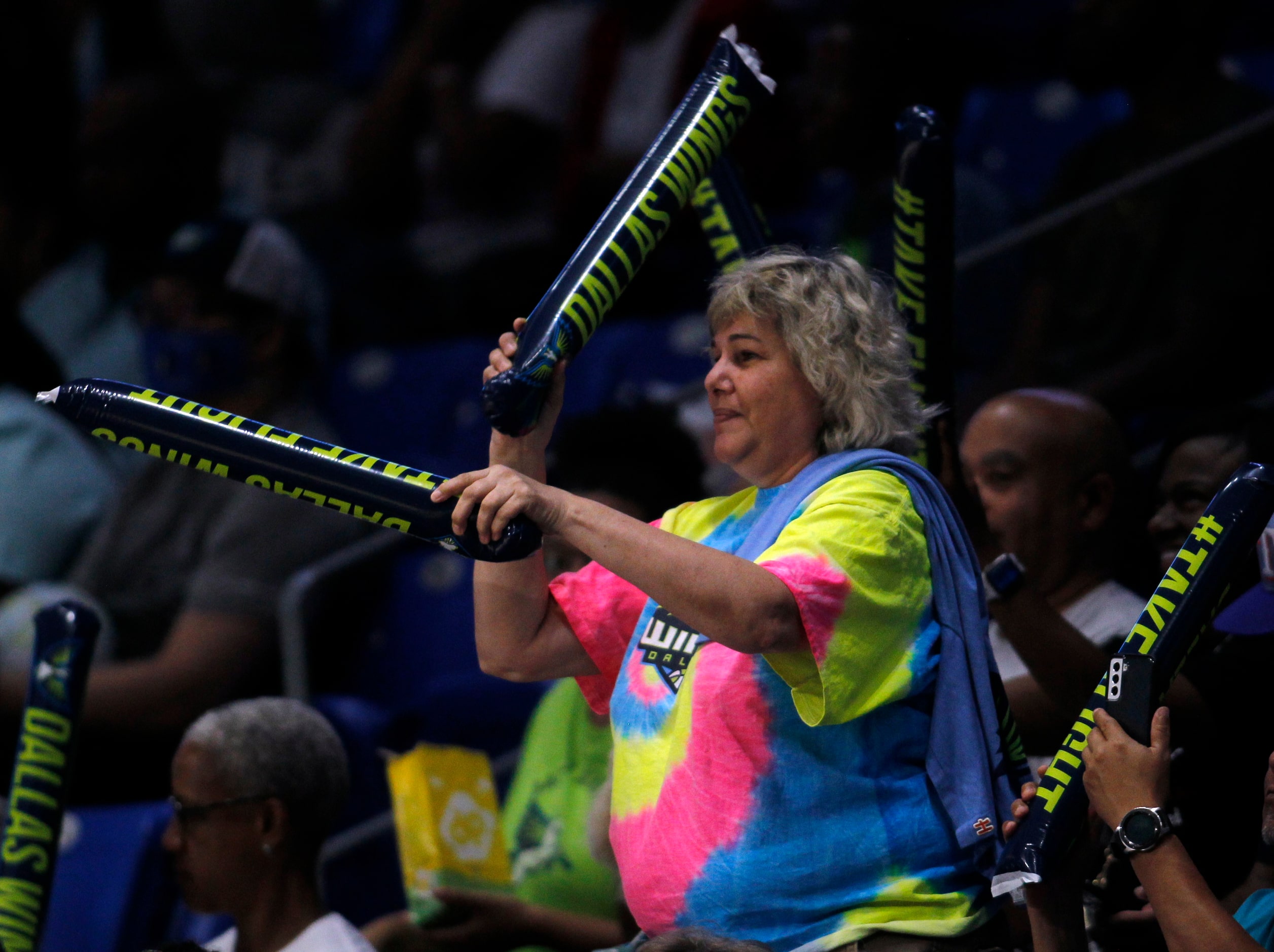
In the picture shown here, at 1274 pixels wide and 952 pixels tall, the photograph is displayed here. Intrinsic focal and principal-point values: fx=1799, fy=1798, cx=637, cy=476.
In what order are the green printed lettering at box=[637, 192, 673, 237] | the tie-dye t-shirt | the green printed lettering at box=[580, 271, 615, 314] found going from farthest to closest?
the green printed lettering at box=[637, 192, 673, 237]
the green printed lettering at box=[580, 271, 615, 314]
the tie-dye t-shirt

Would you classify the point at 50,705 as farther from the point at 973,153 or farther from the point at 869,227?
the point at 973,153

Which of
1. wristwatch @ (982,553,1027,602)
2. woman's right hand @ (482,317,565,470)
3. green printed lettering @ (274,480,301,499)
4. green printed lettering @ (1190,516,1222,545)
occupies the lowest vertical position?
green printed lettering @ (1190,516,1222,545)

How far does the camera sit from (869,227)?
3.90 metres

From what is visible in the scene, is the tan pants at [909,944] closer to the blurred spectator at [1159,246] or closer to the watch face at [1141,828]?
the watch face at [1141,828]

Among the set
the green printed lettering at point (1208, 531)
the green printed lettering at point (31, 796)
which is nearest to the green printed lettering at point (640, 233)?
the green printed lettering at point (1208, 531)

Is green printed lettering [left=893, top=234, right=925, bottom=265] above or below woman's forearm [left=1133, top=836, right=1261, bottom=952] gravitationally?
above

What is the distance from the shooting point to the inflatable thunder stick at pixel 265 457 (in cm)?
197

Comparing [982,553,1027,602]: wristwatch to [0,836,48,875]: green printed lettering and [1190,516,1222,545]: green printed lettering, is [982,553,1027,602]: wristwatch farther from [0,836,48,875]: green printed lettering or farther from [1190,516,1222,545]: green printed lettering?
[0,836,48,875]: green printed lettering

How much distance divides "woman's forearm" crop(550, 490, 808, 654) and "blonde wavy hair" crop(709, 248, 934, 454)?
29 centimetres

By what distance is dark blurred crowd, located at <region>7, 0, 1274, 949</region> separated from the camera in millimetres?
2791

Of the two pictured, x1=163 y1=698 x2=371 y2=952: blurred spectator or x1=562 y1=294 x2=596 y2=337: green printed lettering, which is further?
x1=163 y1=698 x2=371 y2=952: blurred spectator

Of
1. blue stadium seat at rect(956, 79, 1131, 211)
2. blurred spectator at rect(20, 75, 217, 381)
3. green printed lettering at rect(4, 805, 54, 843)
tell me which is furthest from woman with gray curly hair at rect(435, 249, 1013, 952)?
blurred spectator at rect(20, 75, 217, 381)

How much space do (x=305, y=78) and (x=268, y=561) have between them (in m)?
2.76

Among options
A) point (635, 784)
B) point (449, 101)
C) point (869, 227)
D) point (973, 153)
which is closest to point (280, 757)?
point (635, 784)
